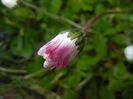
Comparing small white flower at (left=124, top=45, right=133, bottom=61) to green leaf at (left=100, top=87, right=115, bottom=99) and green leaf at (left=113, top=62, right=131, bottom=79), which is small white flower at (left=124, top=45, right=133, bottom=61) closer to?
green leaf at (left=113, top=62, right=131, bottom=79)

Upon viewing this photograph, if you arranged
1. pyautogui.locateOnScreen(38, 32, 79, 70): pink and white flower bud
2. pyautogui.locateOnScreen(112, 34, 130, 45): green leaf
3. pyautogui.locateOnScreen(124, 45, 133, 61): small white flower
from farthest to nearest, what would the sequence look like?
pyautogui.locateOnScreen(112, 34, 130, 45): green leaf, pyautogui.locateOnScreen(124, 45, 133, 61): small white flower, pyautogui.locateOnScreen(38, 32, 79, 70): pink and white flower bud

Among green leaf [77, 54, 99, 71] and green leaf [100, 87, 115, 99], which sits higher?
green leaf [77, 54, 99, 71]

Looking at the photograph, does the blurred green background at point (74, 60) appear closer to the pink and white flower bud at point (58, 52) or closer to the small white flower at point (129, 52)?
the small white flower at point (129, 52)

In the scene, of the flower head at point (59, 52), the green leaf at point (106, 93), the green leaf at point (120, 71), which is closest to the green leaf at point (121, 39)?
the green leaf at point (120, 71)

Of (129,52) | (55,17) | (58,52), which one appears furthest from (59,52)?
(55,17)

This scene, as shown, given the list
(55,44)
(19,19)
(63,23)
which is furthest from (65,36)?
(19,19)

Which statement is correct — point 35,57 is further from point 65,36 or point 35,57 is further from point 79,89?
point 65,36

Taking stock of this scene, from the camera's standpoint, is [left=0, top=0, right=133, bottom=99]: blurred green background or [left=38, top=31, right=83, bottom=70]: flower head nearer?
[left=38, top=31, right=83, bottom=70]: flower head

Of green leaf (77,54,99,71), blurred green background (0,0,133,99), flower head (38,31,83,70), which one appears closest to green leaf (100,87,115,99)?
blurred green background (0,0,133,99)
